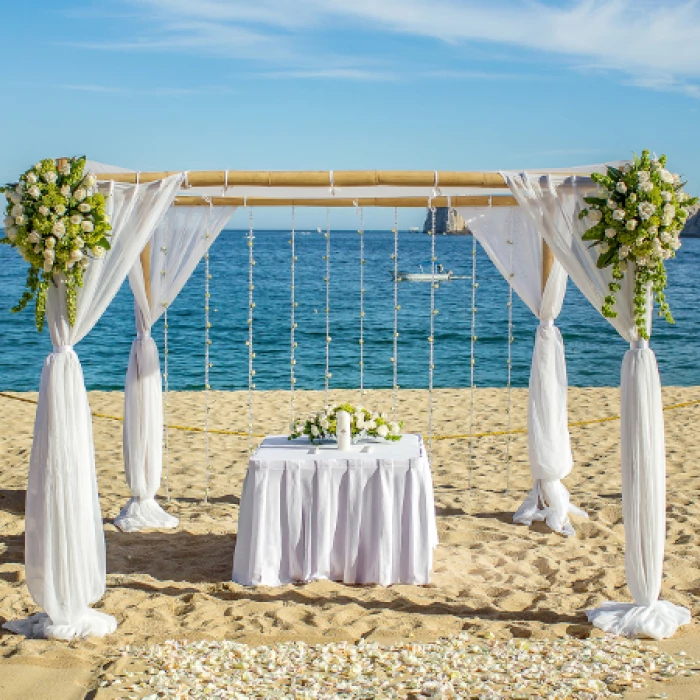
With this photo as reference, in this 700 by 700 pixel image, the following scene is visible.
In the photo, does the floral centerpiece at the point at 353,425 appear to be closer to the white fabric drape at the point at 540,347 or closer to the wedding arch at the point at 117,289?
the white fabric drape at the point at 540,347

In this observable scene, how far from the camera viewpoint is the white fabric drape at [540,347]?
630 centimetres

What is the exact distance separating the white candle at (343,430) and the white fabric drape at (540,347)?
1625mm

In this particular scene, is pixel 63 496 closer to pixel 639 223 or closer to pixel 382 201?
pixel 382 201

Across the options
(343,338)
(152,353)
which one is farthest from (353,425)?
(343,338)

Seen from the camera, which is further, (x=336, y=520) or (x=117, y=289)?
(x=336, y=520)

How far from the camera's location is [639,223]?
4.39 metres

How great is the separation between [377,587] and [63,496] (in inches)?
69.2

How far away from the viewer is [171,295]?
620cm

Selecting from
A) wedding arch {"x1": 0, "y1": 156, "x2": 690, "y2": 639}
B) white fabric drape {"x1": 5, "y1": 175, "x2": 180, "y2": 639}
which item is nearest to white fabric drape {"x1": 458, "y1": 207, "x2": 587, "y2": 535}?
wedding arch {"x1": 0, "y1": 156, "x2": 690, "y2": 639}

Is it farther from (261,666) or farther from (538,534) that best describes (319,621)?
(538,534)

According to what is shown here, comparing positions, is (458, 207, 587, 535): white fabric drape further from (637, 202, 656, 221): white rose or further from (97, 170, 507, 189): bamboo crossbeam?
(637, 202, 656, 221): white rose

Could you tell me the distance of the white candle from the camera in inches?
211

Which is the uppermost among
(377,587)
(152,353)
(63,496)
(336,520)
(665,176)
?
(665,176)

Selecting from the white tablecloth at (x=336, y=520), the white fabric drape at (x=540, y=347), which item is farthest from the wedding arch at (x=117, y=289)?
the white fabric drape at (x=540, y=347)
